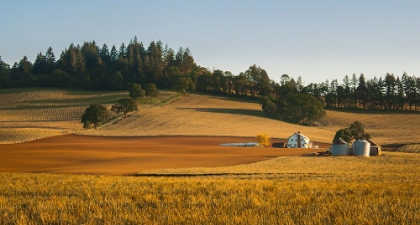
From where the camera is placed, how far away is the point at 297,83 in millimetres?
170750

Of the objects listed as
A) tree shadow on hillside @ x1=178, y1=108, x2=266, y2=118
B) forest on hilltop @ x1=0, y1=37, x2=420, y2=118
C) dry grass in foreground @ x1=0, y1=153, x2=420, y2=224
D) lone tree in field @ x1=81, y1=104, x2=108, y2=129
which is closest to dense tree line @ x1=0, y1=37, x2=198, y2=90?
forest on hilltop @ x1=0, y1=37, x2=420, y2=118

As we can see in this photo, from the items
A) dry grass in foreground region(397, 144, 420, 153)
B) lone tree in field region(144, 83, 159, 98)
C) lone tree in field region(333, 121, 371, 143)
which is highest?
lone tree in field region(144, 83, 159, 98)

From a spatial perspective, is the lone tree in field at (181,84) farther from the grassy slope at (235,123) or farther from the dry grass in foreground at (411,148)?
the dry grass in foreground at (411,148)

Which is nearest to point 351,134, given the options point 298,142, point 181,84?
point 298,142

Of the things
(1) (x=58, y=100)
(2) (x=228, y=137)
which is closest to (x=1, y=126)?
(1) (x=58, y=100)

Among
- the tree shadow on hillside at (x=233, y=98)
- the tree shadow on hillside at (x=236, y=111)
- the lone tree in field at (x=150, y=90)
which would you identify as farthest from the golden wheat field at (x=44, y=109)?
the tree shadow on hillside at (x=236, y=111)

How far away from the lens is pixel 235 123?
102 m

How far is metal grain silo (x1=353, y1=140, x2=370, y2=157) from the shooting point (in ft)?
192

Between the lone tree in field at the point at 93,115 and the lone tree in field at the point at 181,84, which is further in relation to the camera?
the lone tree in field at the point at 181,84

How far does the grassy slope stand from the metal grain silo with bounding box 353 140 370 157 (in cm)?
2147

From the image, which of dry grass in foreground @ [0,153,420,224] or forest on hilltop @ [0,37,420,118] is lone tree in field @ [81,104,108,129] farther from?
dry grass in foreground @ [0,153,420,224]

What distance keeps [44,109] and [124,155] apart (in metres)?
71.4

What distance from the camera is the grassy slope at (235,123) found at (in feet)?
287

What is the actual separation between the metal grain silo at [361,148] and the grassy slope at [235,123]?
2147cm
